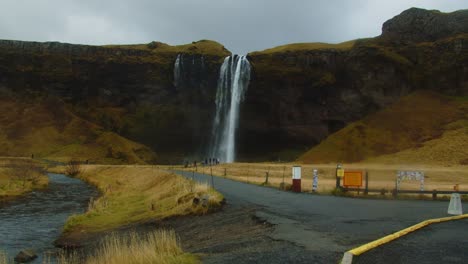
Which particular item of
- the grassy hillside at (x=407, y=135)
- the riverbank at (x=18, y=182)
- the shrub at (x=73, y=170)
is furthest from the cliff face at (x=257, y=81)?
the riverbank at (x=18, y=182)

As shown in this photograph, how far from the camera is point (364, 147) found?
70.6 m

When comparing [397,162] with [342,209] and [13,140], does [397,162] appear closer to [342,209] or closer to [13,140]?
[342,209]

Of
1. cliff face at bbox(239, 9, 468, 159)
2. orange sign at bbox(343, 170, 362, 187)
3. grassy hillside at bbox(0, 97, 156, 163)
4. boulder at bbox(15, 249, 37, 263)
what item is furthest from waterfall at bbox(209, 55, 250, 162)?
boulder at bbox(15, 249, 37, 263)

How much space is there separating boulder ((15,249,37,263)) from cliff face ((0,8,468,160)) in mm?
71785

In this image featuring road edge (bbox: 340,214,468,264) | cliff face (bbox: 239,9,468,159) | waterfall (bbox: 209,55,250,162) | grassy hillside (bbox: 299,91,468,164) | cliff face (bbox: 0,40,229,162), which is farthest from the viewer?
cliff face (bbox: 0,40,229,162)

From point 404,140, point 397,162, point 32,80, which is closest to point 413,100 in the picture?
point 404,140

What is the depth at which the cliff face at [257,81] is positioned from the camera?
81375 millimetres

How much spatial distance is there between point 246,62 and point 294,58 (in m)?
8.43

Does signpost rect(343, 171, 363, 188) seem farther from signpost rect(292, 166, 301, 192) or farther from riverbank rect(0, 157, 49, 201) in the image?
riverbank rect(0, 157, 49, 201)

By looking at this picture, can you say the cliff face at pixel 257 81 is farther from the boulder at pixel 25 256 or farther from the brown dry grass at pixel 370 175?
the boulder at pixel 25 256

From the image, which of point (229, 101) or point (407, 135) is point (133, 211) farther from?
point (229, 101)

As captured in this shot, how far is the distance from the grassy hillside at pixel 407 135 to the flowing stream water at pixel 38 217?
40298mm

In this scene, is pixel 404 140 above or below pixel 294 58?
below

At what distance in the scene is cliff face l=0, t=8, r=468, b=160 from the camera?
81375mm
